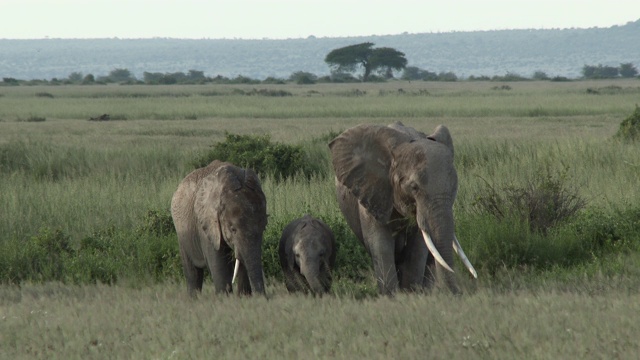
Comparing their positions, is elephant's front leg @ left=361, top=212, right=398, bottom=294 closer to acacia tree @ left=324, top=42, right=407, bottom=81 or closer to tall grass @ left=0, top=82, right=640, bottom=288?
tall grass @ left=0, top=82, right=640, bottom=288

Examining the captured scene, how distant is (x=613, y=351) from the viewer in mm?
6184

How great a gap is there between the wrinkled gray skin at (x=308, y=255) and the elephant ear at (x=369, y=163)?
56cm

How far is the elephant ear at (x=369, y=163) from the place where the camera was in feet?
28.4

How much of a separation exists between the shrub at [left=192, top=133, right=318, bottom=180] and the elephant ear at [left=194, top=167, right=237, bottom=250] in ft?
26.6

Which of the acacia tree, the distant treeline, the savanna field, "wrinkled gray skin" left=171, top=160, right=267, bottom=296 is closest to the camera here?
the savanna field

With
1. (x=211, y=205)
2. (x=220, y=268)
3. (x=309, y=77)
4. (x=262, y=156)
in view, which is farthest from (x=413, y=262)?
(x=309, y=77)

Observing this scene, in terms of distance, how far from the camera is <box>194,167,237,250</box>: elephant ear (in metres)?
8.72

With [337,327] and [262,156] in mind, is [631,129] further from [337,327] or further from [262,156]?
[337,327]

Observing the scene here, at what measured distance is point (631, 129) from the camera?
2217cm

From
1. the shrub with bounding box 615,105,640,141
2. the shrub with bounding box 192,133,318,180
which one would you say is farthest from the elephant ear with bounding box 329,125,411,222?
the shrub with bounding box 615,105,640,141

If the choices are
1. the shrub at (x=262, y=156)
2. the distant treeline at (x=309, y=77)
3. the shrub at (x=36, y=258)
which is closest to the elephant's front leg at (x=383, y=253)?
the shrub at (x=36, y=258)

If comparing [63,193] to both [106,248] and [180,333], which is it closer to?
[106,248]

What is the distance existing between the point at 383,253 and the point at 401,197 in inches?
25.5

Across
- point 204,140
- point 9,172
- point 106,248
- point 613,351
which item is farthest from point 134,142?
point 613,351
